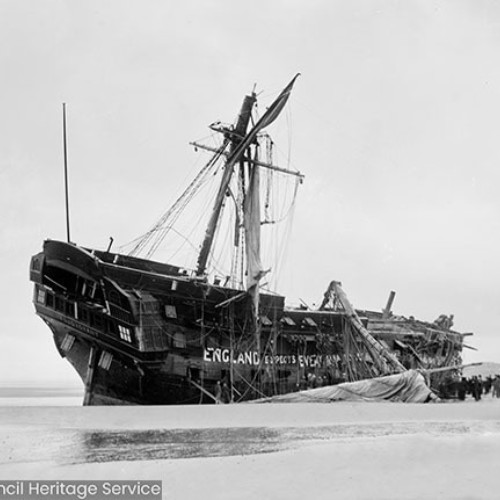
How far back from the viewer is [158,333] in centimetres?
2170

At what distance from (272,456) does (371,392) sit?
50.6ft

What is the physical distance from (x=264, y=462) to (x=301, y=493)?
1662 millimetres

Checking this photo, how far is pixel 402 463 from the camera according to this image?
7273 millimetres

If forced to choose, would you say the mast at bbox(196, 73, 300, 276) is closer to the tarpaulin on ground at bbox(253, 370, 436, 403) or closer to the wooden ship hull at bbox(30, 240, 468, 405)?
the wooden ship hull at bbox(30, 240, 468, 405)

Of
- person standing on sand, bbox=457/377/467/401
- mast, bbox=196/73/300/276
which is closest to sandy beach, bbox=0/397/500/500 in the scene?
mast, bbox=196/73/300/276

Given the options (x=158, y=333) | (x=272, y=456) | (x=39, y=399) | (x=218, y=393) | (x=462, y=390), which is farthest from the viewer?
(x=39, y=399)

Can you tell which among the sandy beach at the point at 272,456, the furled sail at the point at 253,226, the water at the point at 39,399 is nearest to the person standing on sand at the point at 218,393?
the furled sail at the point at 253,226

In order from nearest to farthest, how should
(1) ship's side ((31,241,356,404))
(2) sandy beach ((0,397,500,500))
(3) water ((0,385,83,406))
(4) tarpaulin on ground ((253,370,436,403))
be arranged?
(2) sandy beach ((0,397,500,500)) < (1) ship's side ((31,241,356,404)) < (4) tarpaulin on ground ((253,370,436,403)) < (3) water ((0,385,83,406))

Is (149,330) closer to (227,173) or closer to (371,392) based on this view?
(371,392)

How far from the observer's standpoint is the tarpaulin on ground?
2166cm

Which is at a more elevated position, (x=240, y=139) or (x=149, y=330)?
(x=240, y=139)

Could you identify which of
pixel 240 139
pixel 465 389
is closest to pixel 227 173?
pixel 240 139

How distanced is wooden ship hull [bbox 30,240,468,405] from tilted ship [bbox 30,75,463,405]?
42mm

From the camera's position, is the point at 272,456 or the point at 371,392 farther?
the point at 371,392
